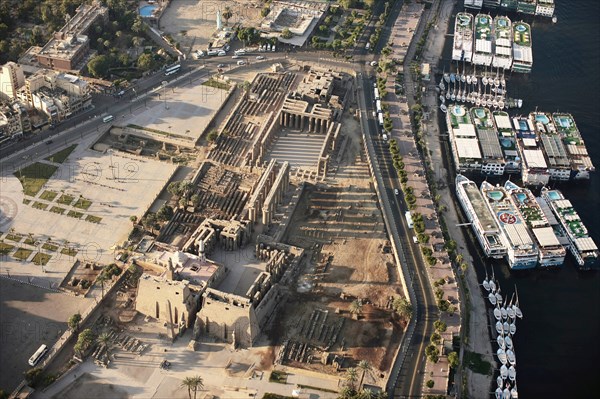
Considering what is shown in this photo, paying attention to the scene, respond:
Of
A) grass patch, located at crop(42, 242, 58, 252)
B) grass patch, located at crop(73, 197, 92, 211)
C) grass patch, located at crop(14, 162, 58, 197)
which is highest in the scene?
grass patch, located at crop(14, 162, 58, 197)

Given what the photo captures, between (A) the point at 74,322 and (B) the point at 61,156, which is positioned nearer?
(A) the point at 74,322

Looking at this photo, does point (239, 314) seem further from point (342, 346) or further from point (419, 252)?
point (419, 252)

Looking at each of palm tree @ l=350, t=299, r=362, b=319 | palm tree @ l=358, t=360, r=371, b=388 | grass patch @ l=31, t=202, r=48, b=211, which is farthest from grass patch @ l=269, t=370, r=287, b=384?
grass patch @ l=31, t=202, r=48, b=211

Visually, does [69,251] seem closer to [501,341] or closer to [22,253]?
[22,253]

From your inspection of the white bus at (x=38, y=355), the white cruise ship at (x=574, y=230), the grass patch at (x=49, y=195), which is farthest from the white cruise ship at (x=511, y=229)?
the grass patch at (x=49, y=195)

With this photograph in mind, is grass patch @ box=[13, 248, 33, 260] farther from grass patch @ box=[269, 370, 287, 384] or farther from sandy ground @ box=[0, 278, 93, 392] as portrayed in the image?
grass patch @ box=[269, 370, 287, 384]

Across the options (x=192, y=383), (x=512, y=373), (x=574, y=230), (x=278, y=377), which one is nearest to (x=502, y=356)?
(x=512, y=373)

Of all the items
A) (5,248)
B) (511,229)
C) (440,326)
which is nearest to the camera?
(440,326)

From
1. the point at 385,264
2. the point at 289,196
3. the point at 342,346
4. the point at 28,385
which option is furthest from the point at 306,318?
the point at 28,385
